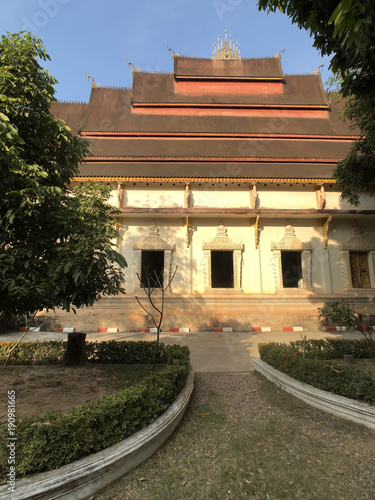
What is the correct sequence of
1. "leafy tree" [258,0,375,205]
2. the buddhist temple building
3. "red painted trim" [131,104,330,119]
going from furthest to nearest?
"red painted trim" [131,104,330,119] → the buddhist temple building → "leafy tree" [258,0,375,205]

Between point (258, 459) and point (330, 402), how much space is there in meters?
1.47

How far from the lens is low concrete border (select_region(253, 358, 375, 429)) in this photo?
3188 mm

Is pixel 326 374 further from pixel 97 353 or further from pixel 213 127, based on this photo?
pixel 213 127

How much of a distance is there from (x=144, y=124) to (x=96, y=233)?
12345 millimetres

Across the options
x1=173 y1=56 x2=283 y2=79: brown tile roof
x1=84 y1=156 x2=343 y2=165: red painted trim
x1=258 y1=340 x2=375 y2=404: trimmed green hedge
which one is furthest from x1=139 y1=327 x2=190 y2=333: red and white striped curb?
x1=173 y1=56 x2=283 y2=79: brown tile roof

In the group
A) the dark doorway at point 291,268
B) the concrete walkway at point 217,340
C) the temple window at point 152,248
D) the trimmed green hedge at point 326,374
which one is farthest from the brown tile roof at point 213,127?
the trimmed green hedge at point 326,374

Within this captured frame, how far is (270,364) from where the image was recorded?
5059 mm

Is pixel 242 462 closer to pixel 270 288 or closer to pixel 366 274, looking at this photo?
pixel 270 288

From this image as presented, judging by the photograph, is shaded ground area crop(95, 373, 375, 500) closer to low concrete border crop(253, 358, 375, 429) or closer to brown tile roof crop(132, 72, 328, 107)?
low concrete border crop(253, 358, 375, 429)

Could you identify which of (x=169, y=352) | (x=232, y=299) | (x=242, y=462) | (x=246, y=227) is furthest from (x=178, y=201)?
(x=242, y=462)

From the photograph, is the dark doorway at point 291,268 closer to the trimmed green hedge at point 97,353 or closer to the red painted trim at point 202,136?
the red painted trim at point 202,136

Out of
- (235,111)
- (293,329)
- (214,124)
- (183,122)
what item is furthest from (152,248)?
(235,111)

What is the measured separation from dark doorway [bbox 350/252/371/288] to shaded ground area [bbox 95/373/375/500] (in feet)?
28.5

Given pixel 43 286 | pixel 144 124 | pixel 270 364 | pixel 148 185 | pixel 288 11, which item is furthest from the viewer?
pixel 144 124
